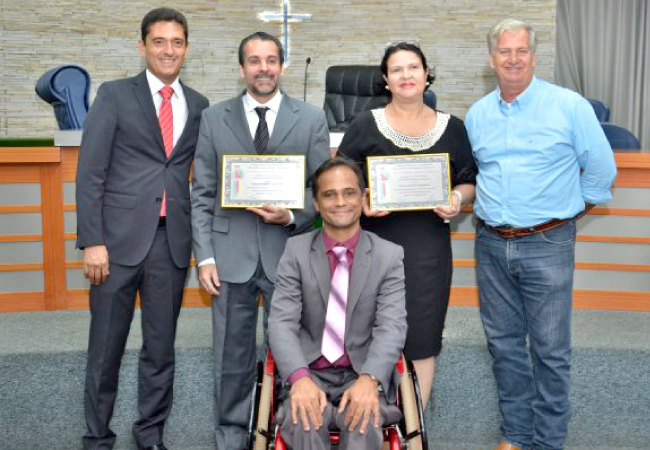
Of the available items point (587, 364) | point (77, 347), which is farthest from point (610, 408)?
point (77, 347)

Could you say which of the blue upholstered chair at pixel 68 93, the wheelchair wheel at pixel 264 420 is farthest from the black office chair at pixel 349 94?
the wheelchair wheel at pixel 264 420

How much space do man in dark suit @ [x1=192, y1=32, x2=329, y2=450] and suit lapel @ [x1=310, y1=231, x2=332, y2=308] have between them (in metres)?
0.25

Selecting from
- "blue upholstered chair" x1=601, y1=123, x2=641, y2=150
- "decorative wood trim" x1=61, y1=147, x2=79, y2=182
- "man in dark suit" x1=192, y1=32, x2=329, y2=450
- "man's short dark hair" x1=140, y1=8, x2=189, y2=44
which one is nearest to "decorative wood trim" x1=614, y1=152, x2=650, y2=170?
"blue upholstered chair" x1=601, y1=123, x2=641, y2=150

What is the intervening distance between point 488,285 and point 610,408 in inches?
42.3

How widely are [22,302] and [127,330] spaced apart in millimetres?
1511

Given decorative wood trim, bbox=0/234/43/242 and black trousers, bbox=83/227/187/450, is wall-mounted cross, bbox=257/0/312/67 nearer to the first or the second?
decorative wood trim, bbox=0/234/43/242

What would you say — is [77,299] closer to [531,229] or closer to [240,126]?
[240,126]

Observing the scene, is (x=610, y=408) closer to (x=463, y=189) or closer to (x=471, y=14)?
(x=463, y=189)

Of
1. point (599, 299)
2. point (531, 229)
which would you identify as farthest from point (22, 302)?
point (599, 299)

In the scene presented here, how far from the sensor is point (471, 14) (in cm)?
755

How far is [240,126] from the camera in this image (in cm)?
267

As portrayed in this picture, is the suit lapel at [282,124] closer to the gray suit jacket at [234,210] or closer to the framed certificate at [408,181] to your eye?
the gray suit jacket at [234,210]

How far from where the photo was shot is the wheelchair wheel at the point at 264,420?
7.04ft

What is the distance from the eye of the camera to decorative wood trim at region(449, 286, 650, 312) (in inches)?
160
